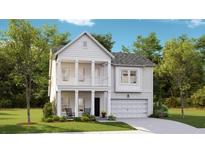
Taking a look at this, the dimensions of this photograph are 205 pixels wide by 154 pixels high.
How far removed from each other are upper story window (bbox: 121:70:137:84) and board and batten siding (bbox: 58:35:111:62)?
310cm

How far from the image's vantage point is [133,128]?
2394 cm

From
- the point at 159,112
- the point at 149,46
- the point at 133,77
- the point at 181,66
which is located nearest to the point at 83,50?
the point at 133,77

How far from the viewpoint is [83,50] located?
100ft

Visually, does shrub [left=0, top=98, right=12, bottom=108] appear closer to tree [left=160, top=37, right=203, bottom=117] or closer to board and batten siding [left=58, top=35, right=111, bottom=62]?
tree [left=160, top=37, right=203, bottom=117]

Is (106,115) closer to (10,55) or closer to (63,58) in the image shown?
(63,58)

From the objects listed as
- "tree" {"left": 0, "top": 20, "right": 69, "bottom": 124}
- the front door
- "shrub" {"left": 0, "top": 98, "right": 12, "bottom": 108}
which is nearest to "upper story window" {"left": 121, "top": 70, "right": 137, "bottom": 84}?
the front door

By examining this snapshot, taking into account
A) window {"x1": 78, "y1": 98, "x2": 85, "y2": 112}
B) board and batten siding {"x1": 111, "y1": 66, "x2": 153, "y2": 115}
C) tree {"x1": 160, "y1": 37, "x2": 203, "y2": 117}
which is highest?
tree {"x1": 160, "y1": 37, "x2": 203, "y2": 117}

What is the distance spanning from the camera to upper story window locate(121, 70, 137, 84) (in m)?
33.4

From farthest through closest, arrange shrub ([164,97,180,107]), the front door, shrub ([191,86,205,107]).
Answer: shrub ([164,97,180,107]) < shrub ([191,86,205,107]) < the front door

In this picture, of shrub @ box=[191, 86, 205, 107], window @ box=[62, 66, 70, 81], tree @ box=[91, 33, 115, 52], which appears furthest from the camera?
tree @ box=[91, 33, 115, 52]

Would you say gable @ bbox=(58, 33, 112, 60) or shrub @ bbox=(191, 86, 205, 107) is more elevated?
gable @ bbox=(58, 33, 112, 60)

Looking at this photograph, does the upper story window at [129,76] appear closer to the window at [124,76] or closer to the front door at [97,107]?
the window at [124,76]
